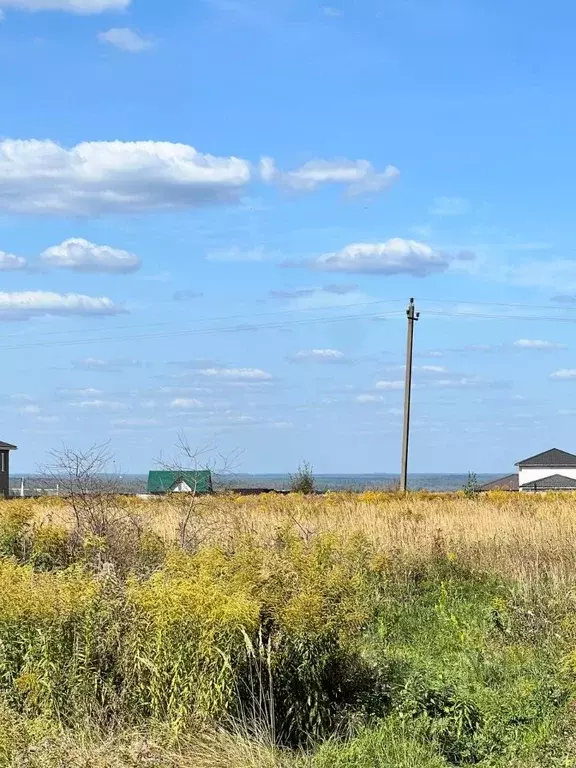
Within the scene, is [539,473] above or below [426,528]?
above

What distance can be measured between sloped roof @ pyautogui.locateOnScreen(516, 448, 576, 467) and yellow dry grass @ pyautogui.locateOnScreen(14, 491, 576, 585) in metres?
53.0

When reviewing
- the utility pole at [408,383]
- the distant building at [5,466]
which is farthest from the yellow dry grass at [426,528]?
the distant building at [5,466]

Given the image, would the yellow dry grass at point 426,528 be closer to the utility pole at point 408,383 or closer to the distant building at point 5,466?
the utility pole at point 408,383

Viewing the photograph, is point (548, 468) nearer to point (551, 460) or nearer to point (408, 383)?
point (551, 460)

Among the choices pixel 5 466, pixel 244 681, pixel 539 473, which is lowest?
pixel 244 681

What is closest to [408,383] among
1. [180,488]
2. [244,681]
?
[180,488]

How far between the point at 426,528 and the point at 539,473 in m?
58.8

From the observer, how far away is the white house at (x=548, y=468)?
235 feet

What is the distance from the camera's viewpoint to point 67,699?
6574 mm

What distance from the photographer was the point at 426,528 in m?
16.9

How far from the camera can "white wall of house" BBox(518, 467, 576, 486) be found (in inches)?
2852

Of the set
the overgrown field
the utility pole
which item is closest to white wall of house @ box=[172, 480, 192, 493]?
the overgrown field

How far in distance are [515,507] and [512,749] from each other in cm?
1493

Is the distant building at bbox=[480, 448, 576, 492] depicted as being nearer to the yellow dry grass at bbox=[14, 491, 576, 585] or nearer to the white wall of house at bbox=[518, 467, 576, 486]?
the white wall of house at bbox=[518, 467, 576, 486]
